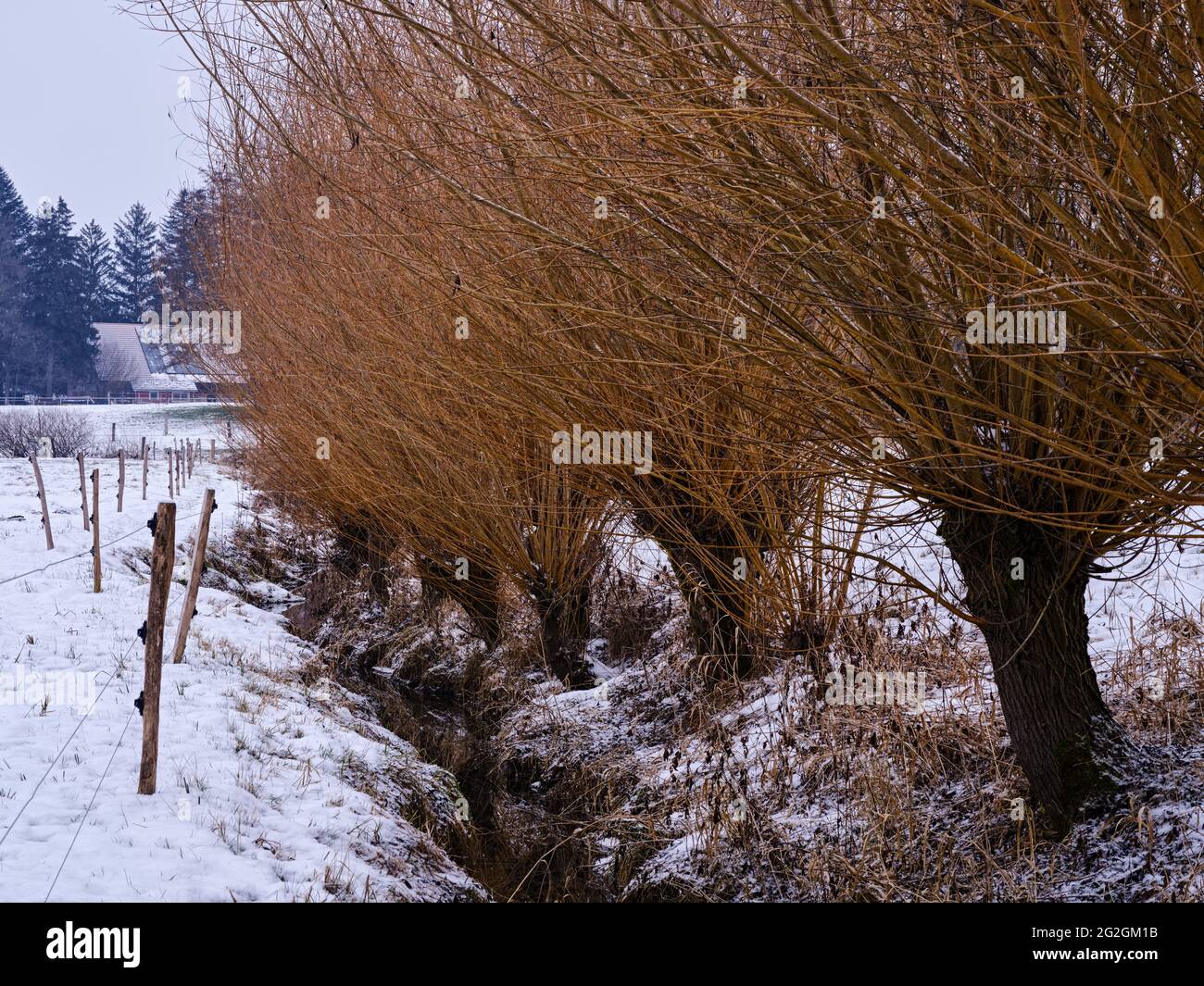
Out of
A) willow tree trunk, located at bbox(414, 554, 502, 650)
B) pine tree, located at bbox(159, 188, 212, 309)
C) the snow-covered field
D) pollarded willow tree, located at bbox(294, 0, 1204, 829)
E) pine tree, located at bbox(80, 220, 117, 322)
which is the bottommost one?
the snow-covered field

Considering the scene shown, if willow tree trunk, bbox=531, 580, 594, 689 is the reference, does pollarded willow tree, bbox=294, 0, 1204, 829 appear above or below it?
above

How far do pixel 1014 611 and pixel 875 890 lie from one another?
1.60 m

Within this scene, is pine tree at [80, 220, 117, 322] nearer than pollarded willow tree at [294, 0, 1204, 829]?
No

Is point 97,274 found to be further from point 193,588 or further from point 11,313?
point 193,588

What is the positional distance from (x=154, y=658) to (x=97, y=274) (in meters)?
62.8

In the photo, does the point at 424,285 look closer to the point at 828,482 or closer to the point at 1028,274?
the point at 828,482

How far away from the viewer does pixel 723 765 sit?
238 inches

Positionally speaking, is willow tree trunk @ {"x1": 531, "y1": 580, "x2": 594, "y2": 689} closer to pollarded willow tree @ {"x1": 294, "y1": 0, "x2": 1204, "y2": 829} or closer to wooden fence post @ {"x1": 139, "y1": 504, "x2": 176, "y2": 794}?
wooden fence post @ {"x1": 139, "y1": 504, "x2": 176, "y2": 794}

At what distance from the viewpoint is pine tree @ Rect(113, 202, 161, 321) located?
6238 cm

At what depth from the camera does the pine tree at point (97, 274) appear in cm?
5584

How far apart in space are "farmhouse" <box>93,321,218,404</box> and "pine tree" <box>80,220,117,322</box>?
916 millimetres

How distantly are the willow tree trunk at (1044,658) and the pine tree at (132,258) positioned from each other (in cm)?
6619

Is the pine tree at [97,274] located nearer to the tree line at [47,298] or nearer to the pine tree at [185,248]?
the tree line at [47,298]

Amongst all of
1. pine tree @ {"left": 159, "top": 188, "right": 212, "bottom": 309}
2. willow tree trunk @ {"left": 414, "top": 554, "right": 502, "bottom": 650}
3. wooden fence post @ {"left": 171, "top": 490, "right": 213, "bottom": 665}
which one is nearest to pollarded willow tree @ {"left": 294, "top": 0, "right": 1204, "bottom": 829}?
wooden fence post @ {"left": 171, "top": 490, "right": 213, "bottom": 665}
